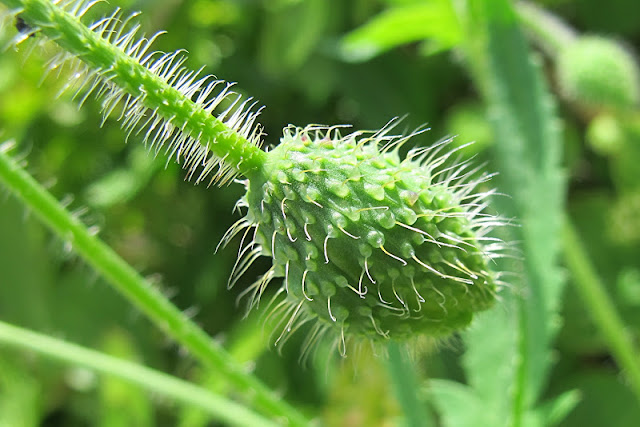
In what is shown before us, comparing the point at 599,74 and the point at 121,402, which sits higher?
the point at 599,74

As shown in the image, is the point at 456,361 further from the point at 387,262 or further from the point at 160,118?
the point at 160,118

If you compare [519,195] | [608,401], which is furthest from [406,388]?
[608,401]

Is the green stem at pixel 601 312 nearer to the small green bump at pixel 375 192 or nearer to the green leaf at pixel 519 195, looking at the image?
the green leaf at pixel 519 195

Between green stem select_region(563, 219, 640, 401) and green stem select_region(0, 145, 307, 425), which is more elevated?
green stem select_region(563, 219, 640, 401)

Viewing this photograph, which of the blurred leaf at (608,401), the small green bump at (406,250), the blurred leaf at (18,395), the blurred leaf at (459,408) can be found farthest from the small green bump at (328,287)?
the blurred leaf at (18,395)

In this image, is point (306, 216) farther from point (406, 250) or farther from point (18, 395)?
point (18, 395)

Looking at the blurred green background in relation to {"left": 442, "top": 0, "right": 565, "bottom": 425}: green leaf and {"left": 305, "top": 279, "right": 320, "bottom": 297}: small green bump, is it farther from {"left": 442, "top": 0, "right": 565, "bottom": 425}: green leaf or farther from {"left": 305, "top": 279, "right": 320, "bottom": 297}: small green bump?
{"left": 305, "top": 279, "right": 320, "bottom": 297}: small green bump

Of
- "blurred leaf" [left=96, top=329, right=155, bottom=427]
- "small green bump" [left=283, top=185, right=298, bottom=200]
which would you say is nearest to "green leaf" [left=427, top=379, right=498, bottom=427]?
"small green bump" [left=283, top=185, right=298, bottom=200]

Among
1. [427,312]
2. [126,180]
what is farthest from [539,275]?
[126,180]
